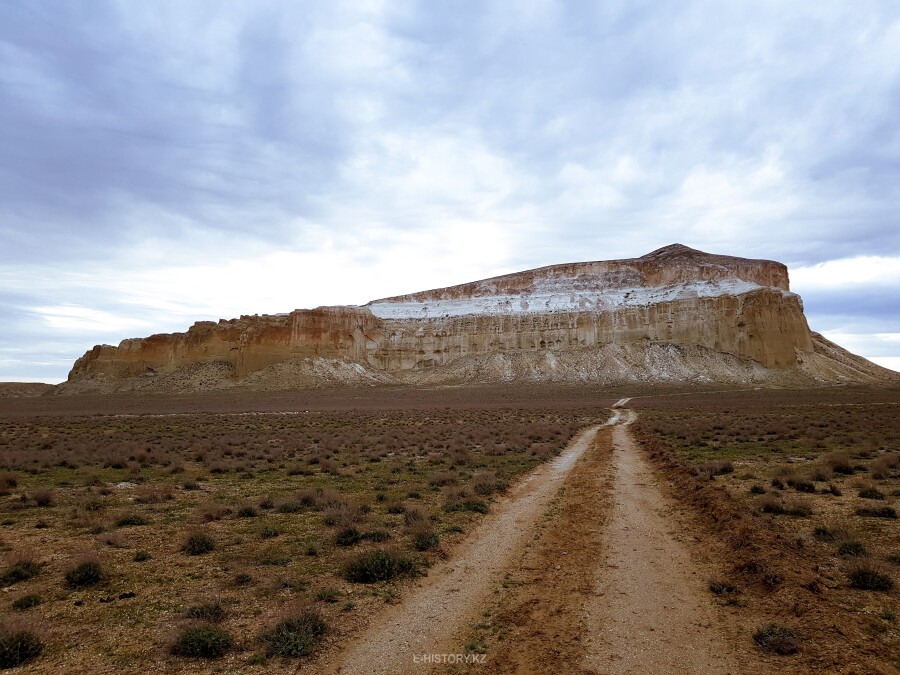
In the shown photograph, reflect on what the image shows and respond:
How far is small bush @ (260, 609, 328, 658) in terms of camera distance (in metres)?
4.71

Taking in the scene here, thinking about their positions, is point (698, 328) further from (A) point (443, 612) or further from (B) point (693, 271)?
(A) point (443, 612)

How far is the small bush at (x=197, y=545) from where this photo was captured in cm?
788

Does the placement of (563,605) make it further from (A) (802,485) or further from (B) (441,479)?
(A) (802,485)

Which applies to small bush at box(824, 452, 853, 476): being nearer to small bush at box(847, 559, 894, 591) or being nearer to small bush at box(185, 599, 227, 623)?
small bush at box(847, 559, 894, 591)

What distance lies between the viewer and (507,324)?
316ft

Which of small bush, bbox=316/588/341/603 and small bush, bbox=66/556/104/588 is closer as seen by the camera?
small bush, bbox=316/588/341/603

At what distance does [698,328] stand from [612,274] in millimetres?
22812

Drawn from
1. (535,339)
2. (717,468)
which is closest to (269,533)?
(717,468)

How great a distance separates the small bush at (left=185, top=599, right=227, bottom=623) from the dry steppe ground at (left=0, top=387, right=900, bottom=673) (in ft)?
0.07

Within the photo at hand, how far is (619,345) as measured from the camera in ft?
287

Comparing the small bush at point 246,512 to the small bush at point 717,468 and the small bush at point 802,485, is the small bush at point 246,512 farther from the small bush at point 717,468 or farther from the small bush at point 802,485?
the small bush at point 802,485

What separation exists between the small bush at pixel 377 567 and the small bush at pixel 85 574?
3.32 meters

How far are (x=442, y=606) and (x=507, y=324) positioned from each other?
91368 millimetres

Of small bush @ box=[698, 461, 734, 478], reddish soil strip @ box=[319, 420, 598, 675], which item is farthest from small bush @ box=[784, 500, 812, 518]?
reddish soil strip @ box=[319, 420, 598, 675]
